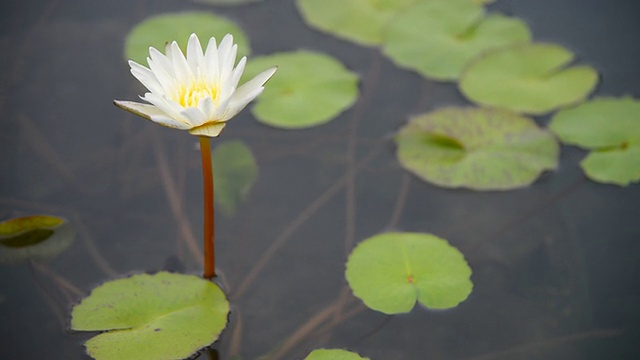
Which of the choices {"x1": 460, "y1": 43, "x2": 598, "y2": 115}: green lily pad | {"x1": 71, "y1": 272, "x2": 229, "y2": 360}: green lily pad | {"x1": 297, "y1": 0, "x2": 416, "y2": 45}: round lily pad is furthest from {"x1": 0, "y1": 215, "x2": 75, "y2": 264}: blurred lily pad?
{"x1": 460, "y1": 43, "x2": 598, "y2": 115}: green lily pad

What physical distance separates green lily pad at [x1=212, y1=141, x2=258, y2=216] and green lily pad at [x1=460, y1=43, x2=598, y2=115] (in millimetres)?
810

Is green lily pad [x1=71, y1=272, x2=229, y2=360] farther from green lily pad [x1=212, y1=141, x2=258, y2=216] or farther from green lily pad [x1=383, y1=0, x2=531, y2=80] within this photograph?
green lily pad [x1=383, y1=0, x2=531, y2=80]

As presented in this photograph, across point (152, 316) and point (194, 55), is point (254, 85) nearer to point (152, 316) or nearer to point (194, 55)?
point (194, 55)

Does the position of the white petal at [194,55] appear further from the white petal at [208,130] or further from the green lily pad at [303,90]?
the green lily pad at [303,90]

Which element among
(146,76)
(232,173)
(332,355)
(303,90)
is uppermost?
(146,76)

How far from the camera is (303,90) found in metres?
2.60

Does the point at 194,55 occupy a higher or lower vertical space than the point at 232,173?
higher

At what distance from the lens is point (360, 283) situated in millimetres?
2045

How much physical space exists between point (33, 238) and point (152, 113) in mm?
712

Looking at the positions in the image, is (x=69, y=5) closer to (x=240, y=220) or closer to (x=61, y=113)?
(x=61, y=113)

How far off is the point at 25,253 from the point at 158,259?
15.2 inches

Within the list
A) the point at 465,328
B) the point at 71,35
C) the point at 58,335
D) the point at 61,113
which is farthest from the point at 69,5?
the point at 465,328

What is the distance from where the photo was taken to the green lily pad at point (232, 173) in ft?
7.61

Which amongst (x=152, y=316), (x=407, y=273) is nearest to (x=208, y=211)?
(x=152, y=316)
